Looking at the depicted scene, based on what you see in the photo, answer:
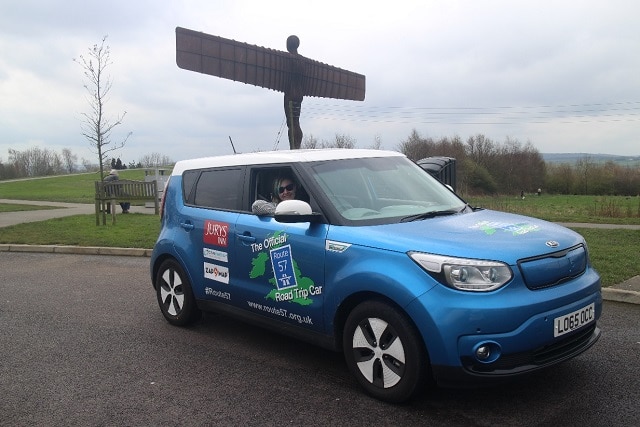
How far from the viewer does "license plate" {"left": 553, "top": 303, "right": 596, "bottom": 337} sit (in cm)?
362

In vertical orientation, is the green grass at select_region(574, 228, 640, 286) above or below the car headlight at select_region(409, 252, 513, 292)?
below

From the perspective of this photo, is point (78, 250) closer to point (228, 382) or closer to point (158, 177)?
point (228, 382)

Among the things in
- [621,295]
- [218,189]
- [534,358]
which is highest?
[218,189]

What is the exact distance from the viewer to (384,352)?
3840 mm

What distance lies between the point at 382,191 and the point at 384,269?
3.71 feet

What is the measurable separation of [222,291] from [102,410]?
155 cm

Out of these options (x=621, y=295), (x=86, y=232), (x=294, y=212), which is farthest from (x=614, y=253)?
(x=86, y=232)

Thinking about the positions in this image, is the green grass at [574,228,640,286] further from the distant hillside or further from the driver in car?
the distant hillside

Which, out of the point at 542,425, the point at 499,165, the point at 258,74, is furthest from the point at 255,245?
the point at 499,165

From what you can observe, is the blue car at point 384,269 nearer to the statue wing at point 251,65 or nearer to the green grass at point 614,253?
the green grass at point 614,253

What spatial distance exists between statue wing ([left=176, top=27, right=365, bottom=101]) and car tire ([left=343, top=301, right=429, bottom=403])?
1074 centimetres

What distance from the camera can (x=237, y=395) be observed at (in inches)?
164

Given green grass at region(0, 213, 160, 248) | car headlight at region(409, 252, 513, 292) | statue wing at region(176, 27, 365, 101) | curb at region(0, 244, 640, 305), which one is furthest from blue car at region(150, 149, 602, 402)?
statue wing at region(176, 27, 365, 101)

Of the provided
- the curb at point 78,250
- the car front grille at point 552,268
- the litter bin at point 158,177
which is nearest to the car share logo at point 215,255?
the car front grille at point 552,268
